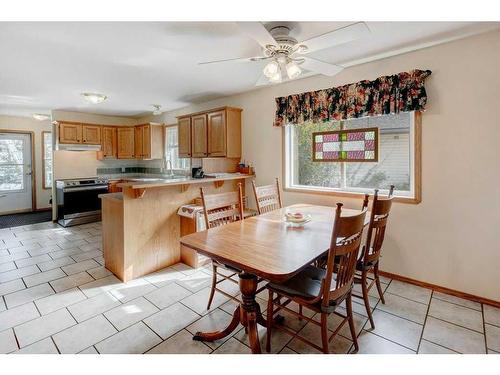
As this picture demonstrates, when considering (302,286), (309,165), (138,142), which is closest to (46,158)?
(138,142)

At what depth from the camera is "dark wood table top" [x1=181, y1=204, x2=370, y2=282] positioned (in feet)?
4.69

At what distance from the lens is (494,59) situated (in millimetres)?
2236

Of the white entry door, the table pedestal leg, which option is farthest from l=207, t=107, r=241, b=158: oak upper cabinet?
the white entry door

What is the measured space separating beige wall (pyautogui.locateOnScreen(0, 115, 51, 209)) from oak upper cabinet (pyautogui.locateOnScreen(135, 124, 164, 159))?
254 centimetres

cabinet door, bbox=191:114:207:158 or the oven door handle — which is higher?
Result: cabinet door, bbox=191:114:207:158

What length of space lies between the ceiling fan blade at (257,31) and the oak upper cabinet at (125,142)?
5055mm

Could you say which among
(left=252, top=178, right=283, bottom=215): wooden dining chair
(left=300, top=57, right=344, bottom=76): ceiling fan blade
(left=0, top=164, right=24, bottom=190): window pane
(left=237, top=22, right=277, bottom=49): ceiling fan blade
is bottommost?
(left=252, top=178, right=283, bottom=215): wooden dining chair

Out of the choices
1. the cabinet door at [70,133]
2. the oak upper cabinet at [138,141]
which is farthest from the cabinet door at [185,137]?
the cabinet door at [70,133]

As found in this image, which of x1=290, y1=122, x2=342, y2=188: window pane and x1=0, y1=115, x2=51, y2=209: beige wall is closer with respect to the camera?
x1=290, y1=122, x2=342, y2=188: window pane

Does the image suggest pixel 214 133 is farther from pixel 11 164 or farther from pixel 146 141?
pixel 11 164

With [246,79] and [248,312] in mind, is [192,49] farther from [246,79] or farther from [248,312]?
[248,312]

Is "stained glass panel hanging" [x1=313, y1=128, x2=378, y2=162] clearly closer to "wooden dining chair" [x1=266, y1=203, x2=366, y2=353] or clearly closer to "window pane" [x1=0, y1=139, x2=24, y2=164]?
"wooden dining chair" [x1=266, y1=203, x2=366, y2=353]

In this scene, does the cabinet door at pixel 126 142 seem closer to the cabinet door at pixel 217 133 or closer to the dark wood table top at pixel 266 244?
the cabinet door at pixel 217 133
